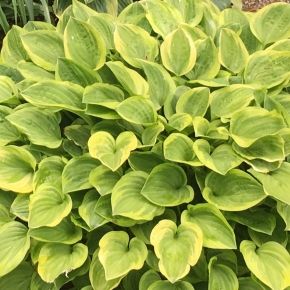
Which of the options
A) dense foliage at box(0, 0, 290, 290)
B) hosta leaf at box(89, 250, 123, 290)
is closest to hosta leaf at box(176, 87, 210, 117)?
dense foliage at box(0, 0, 290, 290)

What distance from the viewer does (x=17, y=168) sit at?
1.98m

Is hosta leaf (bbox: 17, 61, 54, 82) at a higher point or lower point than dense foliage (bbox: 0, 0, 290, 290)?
higher

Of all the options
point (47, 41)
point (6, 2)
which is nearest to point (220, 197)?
point (47, 41)

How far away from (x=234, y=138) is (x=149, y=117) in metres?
0.29

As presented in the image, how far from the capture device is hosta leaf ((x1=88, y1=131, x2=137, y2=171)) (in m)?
1.82

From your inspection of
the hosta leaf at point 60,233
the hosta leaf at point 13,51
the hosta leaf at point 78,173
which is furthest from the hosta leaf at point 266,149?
the hosta leaf at point 13,51

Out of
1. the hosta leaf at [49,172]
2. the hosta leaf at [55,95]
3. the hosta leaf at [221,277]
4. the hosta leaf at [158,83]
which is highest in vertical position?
the hosta leaf at [55,95]

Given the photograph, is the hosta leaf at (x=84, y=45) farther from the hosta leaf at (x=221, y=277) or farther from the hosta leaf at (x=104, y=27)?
the hosta leaf at (x=221, y=277)

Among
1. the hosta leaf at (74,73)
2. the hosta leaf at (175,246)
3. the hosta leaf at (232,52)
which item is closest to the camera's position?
the hosta leaf at (175,246)

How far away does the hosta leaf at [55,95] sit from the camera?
6.40 feet

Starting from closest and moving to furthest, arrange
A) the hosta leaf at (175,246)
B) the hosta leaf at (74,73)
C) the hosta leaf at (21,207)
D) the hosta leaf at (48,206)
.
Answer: the hosta leaf at (175,246), the hosta leaf at (48,206), the hosta leaf at (21,207), the hosta leaf at (74,73)

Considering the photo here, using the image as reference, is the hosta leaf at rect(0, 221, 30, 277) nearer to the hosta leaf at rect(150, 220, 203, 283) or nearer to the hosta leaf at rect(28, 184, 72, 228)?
the hosta leaf at rect(28, 184, 72, 228)

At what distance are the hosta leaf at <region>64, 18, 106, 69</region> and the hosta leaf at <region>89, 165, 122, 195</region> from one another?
0.42m

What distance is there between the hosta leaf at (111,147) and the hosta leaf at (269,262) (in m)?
0.46
